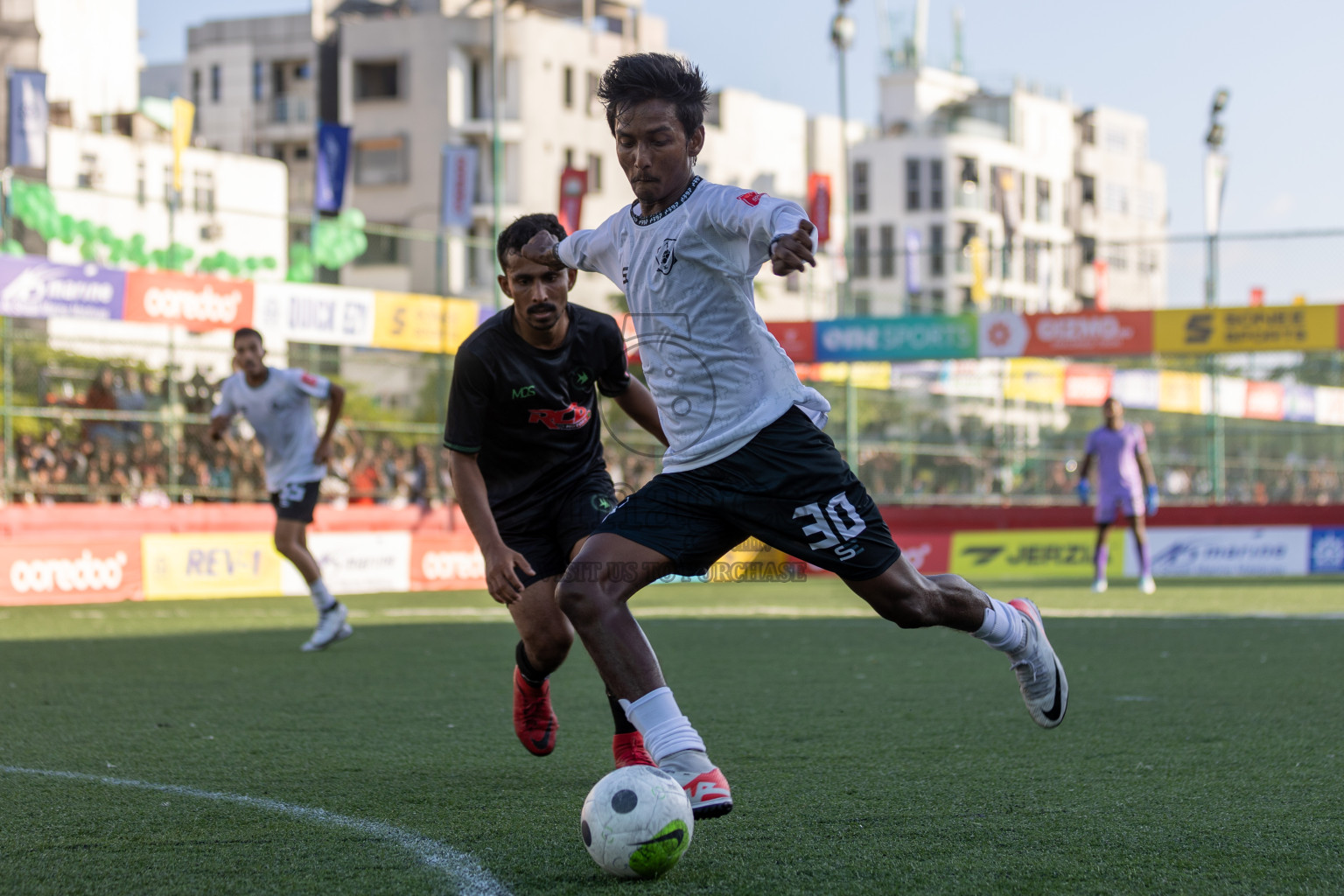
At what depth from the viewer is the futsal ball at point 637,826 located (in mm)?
3758

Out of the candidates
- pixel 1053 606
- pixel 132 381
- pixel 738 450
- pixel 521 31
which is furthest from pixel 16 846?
pixel 521 31

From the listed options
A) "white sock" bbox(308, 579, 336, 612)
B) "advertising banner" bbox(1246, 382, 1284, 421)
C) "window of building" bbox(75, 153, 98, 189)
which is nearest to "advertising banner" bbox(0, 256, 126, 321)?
"white sock" bbox(308, 579, 336, 612)

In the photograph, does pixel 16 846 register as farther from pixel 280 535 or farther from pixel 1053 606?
pixel 1053 606

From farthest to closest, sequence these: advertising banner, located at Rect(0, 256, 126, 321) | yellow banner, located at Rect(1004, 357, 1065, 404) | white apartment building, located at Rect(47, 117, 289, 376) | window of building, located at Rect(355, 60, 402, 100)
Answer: window of building, located at Rect(355, 60, 402, 100), yellow banner, located at Rect(1004, 357, 1065, 404), white apartment building, located at Rect(47, 117, 289, 376), advertising banner, located at Rect(0, 256, 126, 321)

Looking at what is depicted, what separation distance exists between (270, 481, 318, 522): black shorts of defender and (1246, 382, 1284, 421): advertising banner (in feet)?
54.9

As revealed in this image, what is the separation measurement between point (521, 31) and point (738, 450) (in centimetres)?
5115

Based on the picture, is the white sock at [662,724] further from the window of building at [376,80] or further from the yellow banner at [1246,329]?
the window of building at [376,80]

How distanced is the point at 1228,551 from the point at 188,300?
14.1 meters

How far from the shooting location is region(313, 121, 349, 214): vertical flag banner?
27.5 metres

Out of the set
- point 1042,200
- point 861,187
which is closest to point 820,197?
point 861,187

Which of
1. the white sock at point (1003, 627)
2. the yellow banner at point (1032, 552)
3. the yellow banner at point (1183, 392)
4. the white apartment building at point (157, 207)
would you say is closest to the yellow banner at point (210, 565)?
the white apartment building at point (157, 207)

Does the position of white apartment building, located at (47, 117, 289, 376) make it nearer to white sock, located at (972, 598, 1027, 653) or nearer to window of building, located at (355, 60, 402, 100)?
window of building, located at (355, 60, 402, 100)

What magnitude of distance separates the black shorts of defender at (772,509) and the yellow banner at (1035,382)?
21.8m

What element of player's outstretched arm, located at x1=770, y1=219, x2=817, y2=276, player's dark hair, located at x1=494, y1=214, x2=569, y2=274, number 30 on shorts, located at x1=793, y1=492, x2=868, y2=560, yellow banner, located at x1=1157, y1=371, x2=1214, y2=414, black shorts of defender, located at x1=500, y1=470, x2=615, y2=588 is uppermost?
player's dark hair, located at x1=494, y1=214, x2=569, y2=274
